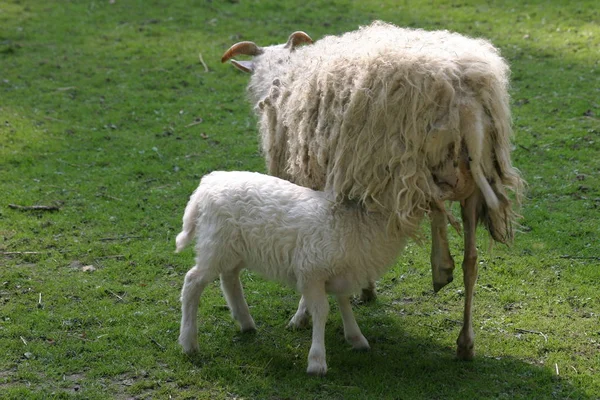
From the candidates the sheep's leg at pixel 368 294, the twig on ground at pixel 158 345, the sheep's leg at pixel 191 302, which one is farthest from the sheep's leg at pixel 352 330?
the twig on ground at pixel 158 345

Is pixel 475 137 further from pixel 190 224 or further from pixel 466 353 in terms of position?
pixel 190 224

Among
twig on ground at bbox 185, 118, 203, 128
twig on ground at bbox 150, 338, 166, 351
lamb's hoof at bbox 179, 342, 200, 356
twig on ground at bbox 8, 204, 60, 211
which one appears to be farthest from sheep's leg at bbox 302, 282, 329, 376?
twig on ground at bbox 185, 118, 203, 128

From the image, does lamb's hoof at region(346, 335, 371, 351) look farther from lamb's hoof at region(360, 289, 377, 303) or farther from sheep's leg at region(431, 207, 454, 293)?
lamb's hoof at region(360, 289, 377, 303)

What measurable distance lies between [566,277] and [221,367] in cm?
266

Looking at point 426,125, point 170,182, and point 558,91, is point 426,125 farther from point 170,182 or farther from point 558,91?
point 558,91

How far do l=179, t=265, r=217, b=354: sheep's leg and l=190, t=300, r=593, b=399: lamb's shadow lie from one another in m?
0.12

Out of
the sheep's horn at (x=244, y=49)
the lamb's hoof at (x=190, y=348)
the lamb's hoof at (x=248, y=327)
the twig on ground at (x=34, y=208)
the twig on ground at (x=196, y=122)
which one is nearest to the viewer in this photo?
the lamb's hoof at (x=190, y=348)

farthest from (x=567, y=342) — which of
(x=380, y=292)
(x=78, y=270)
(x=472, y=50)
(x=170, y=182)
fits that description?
(x=170, y=182)

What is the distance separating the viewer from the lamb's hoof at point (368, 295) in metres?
5.94

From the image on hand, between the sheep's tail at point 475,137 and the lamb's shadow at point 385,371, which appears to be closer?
the sheep's tail at point 475,137

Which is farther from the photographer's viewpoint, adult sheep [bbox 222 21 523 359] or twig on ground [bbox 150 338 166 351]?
twig on ground [bbox 150 338 166 351]

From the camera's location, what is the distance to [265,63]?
6684 mm

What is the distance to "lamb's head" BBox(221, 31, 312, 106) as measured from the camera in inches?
253

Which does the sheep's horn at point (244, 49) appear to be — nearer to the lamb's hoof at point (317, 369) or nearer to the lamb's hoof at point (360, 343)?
the lamb's hoof at point (360, 343)
